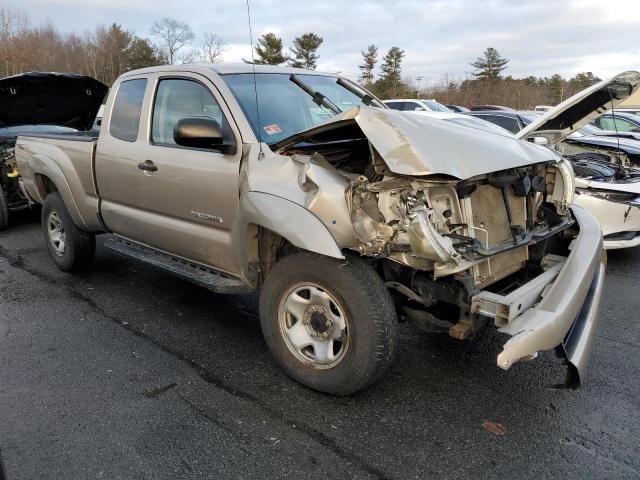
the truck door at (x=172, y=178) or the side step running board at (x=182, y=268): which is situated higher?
the truck door at (x=172, y=178)

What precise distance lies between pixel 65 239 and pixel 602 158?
7.56m

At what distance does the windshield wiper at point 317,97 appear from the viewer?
401 cm

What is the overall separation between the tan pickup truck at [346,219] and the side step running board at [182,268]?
0.02 meters

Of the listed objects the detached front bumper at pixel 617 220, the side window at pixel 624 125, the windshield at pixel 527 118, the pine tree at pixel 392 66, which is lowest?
the detached front bumper at pixel 617 220

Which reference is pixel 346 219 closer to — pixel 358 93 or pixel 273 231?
pixel 273 231

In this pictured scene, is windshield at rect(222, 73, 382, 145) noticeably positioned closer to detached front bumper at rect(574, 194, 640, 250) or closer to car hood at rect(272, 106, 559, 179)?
car hood at rect(272, 106, 559, 179)

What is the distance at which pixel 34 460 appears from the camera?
2561 mm

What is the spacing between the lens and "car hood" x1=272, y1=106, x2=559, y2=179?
8.59 feet

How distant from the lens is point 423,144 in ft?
8.82

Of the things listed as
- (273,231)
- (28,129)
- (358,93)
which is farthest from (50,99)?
(273,231)

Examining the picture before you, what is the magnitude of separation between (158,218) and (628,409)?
3.51 metres

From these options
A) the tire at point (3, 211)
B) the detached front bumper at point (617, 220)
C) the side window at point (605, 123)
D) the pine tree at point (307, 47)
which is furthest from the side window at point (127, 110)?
the pine tree at point (307, 47)

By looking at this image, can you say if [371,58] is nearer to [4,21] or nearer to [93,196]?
[4,21]

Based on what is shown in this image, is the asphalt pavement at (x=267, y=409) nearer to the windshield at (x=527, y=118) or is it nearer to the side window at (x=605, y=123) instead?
the windshield at (x=527, y=118)
